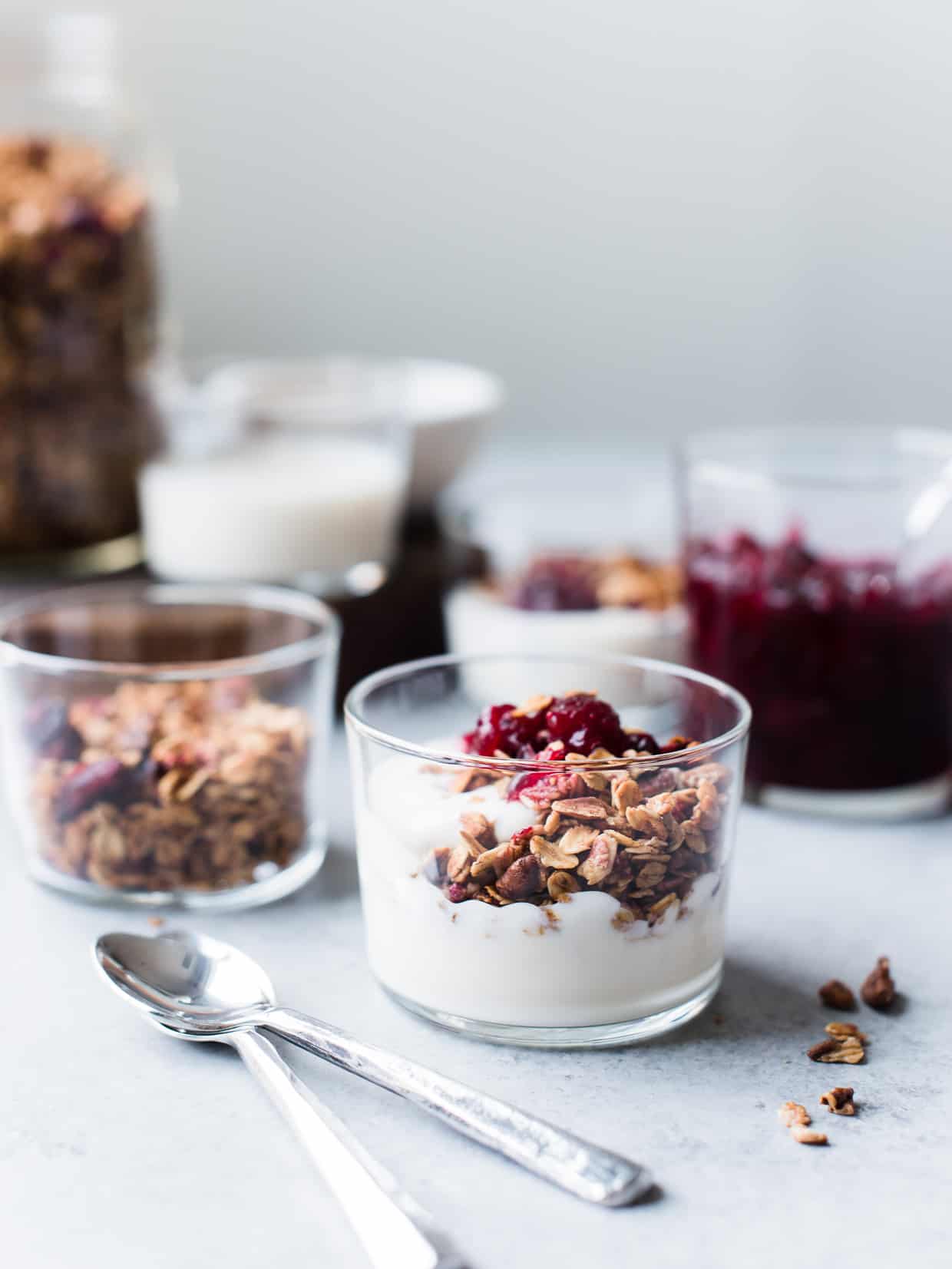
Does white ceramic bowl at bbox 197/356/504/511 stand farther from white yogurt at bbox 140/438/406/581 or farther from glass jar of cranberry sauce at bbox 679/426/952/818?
glass jar of cranberry sauce at bbox 679/426/952/818

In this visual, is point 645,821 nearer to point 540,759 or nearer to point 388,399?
point 540,759

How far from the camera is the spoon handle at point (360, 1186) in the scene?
0.61m

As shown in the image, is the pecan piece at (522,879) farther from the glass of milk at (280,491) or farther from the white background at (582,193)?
the white background at (582,193)

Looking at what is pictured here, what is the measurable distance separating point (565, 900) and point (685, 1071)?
0.11 metres

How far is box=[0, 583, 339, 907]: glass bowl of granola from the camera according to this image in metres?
0.93

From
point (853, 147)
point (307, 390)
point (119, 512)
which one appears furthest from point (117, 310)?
point (853, 147)

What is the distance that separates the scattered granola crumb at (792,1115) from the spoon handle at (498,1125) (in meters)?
0.08

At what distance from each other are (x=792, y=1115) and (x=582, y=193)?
5.15 feet

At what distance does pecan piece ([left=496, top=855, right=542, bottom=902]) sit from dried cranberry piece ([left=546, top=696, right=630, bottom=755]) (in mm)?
88

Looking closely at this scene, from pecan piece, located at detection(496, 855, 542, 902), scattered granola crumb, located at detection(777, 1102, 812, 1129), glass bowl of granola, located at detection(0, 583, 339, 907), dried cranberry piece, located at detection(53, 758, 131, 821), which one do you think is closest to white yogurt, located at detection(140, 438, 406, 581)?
glass bowl of granola, located at detection(0, 583, 339, 907)

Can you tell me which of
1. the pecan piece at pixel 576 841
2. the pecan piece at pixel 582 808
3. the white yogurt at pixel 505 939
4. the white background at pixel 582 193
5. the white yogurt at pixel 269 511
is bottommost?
the white yogurt at pixel 505 939

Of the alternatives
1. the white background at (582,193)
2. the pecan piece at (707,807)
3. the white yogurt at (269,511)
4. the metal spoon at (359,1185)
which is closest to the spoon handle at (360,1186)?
the metal spoon at (359,1185)

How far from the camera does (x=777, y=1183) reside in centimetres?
68

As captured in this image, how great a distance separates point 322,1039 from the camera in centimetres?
74
